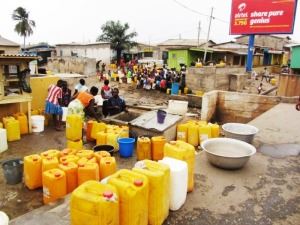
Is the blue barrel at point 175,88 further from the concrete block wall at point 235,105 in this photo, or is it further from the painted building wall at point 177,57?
the painted building wall at point 177,57

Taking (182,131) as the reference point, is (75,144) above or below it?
below

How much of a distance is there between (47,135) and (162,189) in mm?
6916

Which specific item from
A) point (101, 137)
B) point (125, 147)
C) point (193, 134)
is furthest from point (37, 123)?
point (193, 134)

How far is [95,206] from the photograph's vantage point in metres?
2.25

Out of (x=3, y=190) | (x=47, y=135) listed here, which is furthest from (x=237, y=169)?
(x=47, y=135)

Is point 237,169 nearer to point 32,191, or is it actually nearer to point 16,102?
point 32,191

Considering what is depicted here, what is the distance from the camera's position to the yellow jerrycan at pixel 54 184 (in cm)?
450

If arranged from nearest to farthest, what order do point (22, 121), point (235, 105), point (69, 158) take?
point (69, 158)
point (22, 121)
point (235, 105)

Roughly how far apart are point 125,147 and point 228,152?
10.3 ft

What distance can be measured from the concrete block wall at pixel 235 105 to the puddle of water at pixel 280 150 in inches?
184

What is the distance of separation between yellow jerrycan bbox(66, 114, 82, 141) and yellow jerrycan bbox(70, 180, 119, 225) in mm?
5068

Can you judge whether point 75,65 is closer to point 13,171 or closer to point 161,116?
point 161,116

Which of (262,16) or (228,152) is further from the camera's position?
(262,16)

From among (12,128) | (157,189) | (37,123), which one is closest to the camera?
(157,189)
